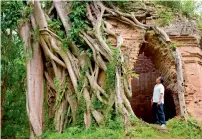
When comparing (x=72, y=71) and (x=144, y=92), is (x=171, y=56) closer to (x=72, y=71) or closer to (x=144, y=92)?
(x=72, y=71)

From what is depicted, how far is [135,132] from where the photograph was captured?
16.6 ft

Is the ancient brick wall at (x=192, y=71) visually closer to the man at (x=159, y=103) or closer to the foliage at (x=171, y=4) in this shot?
the man at (x=159, y=103)

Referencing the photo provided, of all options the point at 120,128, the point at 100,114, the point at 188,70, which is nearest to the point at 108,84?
the point at 100,114

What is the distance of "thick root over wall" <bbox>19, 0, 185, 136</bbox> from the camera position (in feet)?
19.0

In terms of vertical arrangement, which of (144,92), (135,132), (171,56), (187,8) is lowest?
(135,132)

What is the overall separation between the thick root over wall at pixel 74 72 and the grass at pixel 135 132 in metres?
0.22

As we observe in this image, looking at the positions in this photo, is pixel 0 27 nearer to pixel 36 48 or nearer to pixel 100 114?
pixel 36 48

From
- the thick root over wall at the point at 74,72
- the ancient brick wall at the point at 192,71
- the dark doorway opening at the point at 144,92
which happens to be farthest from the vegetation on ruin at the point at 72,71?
the dark doorway opening at the point at 144,92

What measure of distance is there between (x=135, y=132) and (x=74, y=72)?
6.48ft

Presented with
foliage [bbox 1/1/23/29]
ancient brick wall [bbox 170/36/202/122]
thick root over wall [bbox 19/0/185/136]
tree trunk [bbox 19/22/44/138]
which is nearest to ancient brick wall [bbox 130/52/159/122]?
ancient brick wall [bbox 170/36/202/122]

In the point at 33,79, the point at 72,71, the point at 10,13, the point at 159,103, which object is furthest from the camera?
the point at 10,13

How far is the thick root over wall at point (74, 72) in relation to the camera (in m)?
5.79

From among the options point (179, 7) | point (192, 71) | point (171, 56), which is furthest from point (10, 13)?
point (192, 71)

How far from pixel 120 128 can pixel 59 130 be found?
1.44m
